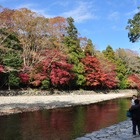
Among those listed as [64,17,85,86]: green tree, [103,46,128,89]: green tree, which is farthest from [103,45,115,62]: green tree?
[64,17,85,86]: green tree

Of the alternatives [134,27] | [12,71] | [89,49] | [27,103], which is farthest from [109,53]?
[134,27]

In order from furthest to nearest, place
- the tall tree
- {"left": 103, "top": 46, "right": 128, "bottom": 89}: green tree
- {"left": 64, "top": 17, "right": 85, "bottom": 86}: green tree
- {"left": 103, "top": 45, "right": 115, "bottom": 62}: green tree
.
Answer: {"left": 103, "top": 45, "right": 115, "bottom": 62}: green tree → {"left": 103, "top": 46, "right": 128, "bottom": 89}: green tree → {"left": 64, "top": 17, "right": 85, "bottom": 86}: green tree → the tall tree

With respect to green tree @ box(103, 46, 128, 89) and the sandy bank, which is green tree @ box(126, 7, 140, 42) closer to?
the sandy bank

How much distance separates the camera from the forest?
40.1m

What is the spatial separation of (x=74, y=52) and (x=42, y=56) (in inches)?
361

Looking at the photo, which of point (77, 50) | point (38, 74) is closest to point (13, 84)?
point (38, 74)

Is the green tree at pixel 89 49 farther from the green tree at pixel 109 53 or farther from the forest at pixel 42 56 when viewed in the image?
the green tree at pixel 109 53

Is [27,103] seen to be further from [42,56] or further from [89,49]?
[89,49]

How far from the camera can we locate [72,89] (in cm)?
5259

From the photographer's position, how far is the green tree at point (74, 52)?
50.9 m

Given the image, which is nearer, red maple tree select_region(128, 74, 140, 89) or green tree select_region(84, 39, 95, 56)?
green tree select_region(84, 39, 95, 56)

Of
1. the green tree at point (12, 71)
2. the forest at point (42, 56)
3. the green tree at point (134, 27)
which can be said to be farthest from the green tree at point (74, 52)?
the green tree at point (134, 27)

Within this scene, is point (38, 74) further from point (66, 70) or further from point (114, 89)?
point (114, 89)

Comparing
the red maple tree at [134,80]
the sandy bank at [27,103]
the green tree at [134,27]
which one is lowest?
the sandy bank at [27,103]
